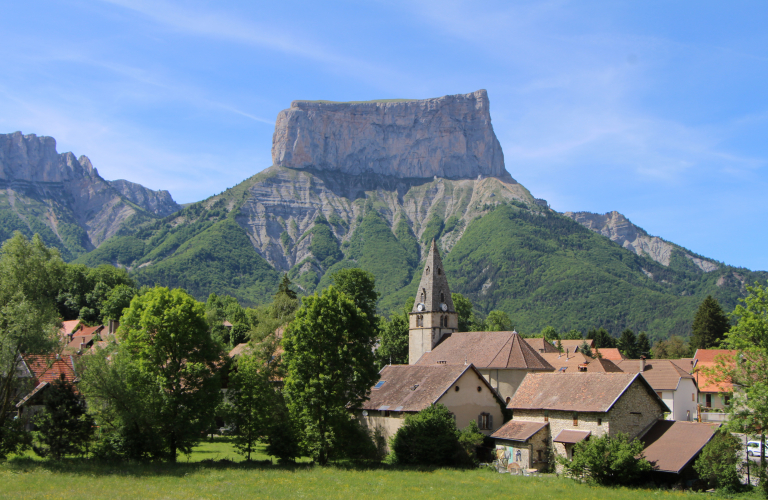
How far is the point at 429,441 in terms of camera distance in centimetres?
4200

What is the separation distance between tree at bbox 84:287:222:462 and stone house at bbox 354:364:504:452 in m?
11.7

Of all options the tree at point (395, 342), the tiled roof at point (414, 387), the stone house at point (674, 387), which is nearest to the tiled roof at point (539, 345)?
the tree at point (395, 342)

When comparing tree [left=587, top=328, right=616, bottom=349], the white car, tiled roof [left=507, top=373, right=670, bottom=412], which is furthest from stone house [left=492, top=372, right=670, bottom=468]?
tree [left=587, top=328, right=616, bottom=349]

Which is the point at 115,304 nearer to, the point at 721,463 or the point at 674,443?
the point at 674,443

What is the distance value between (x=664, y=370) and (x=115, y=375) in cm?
5619

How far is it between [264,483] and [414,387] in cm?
1729

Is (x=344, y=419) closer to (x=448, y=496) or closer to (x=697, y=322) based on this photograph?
(x=448, y=496)

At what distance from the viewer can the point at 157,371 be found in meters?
41.0

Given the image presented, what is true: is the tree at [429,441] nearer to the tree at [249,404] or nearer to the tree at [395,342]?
the tree at [249,404]

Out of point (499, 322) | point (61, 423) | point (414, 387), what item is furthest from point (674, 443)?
point (499, 322)

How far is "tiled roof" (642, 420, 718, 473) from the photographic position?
36.5 metres

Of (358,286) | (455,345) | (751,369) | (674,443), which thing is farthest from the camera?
(358,286)

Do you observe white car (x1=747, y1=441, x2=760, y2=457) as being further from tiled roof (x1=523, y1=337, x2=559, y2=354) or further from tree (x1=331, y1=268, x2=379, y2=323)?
tiled roof (x1=523, y1=337, x2=559, y2=354)

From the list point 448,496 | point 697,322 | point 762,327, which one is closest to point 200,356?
point 448,496
